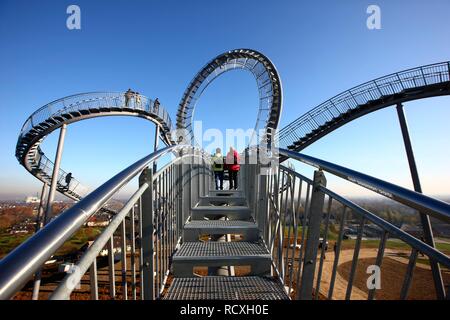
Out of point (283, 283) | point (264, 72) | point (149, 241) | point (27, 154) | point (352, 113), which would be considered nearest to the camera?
point (149, 241)

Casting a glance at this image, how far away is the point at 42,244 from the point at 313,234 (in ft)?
6.84

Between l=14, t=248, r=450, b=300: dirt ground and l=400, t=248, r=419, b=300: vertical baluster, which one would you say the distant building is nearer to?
l=400, t=248, r=419, b=300: vertical baluster

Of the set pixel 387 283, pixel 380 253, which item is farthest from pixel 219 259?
pixel 387 283

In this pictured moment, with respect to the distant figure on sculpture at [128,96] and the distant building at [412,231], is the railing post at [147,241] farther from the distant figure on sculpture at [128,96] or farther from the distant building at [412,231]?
the distant figure on sculpture at [128,96]

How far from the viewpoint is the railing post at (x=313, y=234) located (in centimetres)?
222

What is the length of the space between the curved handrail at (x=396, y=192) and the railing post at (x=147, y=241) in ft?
→ 4.70

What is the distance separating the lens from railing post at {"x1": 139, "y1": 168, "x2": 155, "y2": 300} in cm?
217

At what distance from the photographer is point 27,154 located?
51.7 ft

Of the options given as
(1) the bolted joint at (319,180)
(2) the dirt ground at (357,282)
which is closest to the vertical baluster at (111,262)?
(1) the bolted joint at (319,180)

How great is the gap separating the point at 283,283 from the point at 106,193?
2.29m

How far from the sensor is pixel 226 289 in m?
2.74

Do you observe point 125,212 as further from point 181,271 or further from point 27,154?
point 27,154

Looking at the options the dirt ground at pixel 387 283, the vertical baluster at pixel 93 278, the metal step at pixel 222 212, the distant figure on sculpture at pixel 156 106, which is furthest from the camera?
the dirt ground at pixel 387 283
